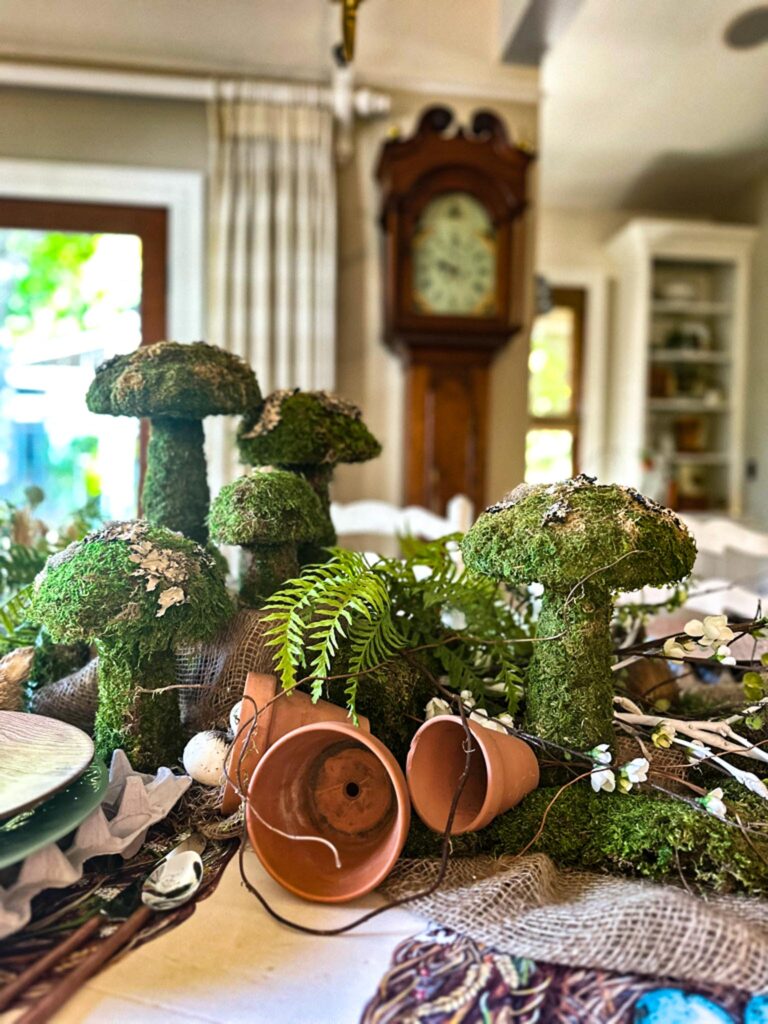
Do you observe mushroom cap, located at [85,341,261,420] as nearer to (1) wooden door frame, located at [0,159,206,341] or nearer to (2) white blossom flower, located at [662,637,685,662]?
(2) white blossom flower, located at [662,637,685,662]

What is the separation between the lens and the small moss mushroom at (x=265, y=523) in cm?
65

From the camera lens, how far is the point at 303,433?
0.77 meters

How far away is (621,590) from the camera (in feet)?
1.82

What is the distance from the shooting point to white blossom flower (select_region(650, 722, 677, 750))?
0.60m

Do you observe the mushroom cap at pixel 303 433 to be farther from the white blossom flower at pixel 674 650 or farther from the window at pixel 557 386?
the window at pixel 557 386

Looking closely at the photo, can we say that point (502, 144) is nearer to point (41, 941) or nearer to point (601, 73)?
point (601, 73)

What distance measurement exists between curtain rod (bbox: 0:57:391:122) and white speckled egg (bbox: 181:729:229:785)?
92.3 inches

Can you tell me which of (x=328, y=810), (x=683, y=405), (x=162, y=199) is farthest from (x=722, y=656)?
(x=683, y=405)

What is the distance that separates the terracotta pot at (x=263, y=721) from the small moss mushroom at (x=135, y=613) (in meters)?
0.07

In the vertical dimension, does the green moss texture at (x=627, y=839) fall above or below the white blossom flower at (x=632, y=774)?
below

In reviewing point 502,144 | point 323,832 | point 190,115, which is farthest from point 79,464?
point 323,832

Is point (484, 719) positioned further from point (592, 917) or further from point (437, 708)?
point (592, 917)

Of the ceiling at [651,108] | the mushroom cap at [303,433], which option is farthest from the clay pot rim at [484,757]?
the ceiling at [651,108]

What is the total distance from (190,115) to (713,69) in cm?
206
